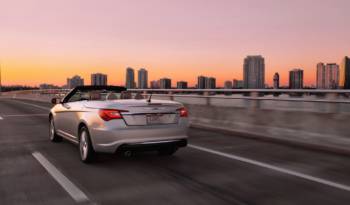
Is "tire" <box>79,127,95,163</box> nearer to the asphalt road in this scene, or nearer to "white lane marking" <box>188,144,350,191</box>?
the asphalt road

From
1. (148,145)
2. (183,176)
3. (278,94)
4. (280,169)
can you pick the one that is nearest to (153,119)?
(148,145)

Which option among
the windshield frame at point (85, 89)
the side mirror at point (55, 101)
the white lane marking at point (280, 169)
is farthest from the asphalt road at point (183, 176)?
the windshield frame at point (85, 89)

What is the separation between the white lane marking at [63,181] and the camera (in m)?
4.50

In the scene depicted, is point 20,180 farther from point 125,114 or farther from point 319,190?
point 319,190

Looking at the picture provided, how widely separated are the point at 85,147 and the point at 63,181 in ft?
4.41

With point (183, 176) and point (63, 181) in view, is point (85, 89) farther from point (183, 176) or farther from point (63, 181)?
point (183, 176)

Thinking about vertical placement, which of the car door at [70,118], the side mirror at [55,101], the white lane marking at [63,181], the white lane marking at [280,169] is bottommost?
the white lane marking at [280,169]

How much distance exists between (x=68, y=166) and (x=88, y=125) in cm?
80

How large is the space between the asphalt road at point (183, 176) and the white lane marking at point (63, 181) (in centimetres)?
1

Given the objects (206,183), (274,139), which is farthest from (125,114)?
(274,139)

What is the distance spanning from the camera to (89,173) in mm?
5777

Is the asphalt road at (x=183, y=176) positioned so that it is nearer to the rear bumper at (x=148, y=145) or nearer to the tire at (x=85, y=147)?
the tire at (x=85, y=147)

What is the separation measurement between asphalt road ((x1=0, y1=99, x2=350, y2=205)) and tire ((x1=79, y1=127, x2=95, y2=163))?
18 cm

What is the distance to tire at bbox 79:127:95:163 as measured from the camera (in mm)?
6387
